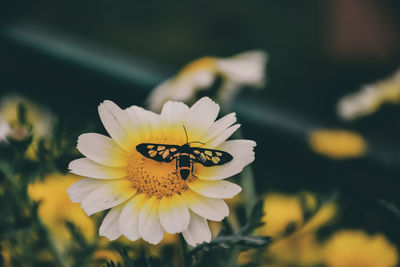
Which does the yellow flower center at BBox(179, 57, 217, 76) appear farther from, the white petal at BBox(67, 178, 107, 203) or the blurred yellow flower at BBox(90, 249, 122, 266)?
the white petal at BBox(67, 178, 107, 203)

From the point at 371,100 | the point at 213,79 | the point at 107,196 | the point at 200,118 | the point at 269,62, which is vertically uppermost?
the point at 269,62

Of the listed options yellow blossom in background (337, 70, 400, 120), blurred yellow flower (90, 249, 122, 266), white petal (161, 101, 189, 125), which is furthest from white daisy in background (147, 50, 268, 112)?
white petal (161, 101, 189, 125)

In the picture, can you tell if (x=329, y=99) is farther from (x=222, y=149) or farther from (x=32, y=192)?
(x=222, y=149)

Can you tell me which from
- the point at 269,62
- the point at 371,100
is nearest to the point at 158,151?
the point at 371,100

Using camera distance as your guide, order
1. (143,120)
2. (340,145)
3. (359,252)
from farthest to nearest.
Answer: (340,145), (359,252), (143,120)

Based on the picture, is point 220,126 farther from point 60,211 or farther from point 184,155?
point 60,211

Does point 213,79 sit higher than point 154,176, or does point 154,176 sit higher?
point 213,79

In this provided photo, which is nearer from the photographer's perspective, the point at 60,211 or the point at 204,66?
the point at 60,211
